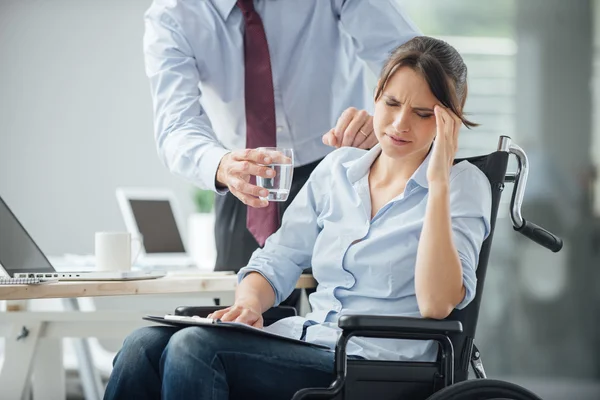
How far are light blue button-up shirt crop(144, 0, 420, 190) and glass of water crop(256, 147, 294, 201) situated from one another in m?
0.52

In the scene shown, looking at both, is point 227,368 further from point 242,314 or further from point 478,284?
point 478,284

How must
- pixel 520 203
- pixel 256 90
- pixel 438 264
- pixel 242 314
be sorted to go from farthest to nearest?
1. pixel 256 90
2. pixel 520 203
3. pixel 242 314
4. pixel 438 264

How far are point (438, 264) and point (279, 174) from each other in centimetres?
40

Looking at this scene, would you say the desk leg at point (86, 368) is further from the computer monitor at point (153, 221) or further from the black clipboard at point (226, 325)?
the black clipboard at point (226, 325)

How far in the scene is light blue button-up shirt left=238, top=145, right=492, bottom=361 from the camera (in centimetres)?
157

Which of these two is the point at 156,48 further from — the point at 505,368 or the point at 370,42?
the point at 505,368

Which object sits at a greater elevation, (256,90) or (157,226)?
(256,90)

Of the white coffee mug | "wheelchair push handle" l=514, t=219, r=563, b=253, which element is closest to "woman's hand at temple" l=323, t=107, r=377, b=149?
"wheelchair push handle" l=514, t=219, r=563, b=253

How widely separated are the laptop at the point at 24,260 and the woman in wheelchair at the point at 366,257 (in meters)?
0.27

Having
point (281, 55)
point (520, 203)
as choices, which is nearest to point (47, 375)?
point (281, 55)

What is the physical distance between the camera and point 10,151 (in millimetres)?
4145

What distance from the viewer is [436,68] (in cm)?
160

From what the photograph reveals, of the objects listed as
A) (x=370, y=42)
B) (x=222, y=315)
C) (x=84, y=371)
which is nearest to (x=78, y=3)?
(x=84, y=371)

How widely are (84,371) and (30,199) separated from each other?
4.10 ft
